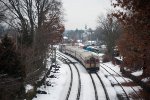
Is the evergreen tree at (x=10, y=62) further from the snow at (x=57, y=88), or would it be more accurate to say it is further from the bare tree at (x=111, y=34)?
the bare tree at (x=111, y=34)

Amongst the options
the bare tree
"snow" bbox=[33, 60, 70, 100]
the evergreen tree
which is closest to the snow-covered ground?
"snow" bbox=[33, 60, 70, 100]

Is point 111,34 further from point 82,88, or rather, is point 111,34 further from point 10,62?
point 10,62

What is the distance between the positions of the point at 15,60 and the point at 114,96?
10469 mm

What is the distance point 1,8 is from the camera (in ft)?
162

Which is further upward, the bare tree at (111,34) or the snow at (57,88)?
the bare tree at (111,34)

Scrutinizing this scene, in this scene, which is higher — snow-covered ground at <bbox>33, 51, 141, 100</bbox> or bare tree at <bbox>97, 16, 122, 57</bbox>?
bare tree at <bbox>97, 16, 122, 57</bbox>

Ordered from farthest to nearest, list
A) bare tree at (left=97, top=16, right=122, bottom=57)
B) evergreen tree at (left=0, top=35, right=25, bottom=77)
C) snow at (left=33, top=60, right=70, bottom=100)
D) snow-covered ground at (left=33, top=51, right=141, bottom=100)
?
bare tree at (left=97, top=16, right=122, bottom=57)
snow-covered ground at (left=33, top=51, right=141, bottom=100)
snow at (left=33, top=60, right=70, bottom=100)
evergreen tree at (left=0, top=35, right=25, bottom=77)

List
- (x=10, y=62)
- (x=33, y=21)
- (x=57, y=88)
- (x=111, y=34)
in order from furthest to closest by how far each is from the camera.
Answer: (x=111, y=34) < (x=33, y=21) < (x=57, y=88) < (x=10, y=62)

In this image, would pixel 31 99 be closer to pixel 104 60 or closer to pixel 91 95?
pixel 91 95

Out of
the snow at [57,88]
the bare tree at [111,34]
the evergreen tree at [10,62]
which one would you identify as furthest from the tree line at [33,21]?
the bare tree at [111,34]

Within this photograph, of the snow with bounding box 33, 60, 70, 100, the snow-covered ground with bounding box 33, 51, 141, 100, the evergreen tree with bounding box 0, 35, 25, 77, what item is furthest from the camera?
the snow-covered ground with bounding box 33, 51, 141, 100

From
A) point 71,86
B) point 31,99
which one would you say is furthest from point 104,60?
point 31,99

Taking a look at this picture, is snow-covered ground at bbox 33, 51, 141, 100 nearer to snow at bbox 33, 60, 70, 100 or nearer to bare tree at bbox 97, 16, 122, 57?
snow at bbox 33, 60, 70, 100

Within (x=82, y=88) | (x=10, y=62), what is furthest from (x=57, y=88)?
(x=10, y=62)
